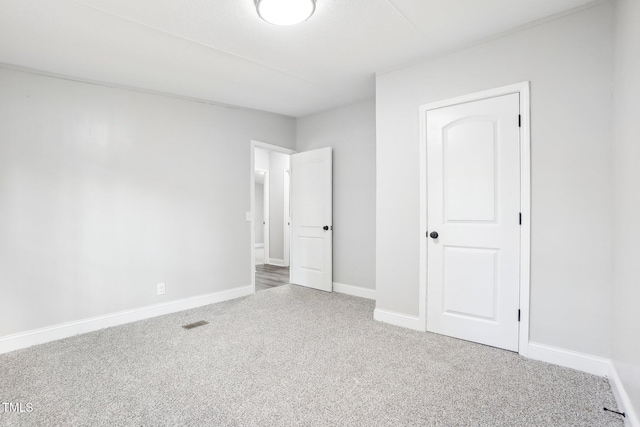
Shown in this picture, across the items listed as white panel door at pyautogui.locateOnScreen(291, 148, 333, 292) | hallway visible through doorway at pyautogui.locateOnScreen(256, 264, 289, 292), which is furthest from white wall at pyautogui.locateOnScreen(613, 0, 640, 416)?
hallway visible through doorway at pyautogui.locateOnScreen(256, 264, 289, 292)

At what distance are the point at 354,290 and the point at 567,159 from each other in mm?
2823

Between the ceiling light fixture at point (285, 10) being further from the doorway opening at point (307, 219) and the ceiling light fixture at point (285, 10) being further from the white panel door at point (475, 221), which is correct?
the doorway opening at point (307, 219)

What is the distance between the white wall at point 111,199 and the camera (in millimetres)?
2768

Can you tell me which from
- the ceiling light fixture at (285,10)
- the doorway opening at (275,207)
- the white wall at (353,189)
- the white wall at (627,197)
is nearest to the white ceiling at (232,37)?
the ceiling light fixture at (285,10)

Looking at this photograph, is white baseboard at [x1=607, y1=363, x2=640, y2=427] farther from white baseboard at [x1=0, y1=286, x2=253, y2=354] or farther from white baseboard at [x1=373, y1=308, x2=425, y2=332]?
white baseboard at [x1=0, y1=286, x2=253, y2=354]

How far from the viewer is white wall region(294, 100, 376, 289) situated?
414 centimetres

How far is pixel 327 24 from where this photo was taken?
7.61ft

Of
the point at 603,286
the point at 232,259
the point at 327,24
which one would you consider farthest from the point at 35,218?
the point at 603,286

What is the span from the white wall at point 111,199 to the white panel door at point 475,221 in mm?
2603

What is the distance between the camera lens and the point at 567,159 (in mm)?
2240

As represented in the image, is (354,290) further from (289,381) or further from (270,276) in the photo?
(289,381)

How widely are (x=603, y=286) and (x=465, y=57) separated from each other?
204cm

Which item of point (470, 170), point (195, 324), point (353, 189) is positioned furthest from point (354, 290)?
point (470, 170)

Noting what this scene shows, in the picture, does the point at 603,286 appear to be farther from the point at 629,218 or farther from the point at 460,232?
the point at 460,232
